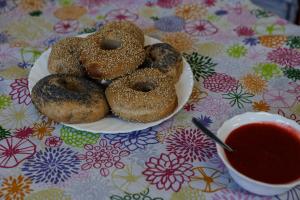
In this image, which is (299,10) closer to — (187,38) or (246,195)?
(187,38)

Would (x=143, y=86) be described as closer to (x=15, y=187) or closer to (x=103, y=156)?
(x=103, y=156)

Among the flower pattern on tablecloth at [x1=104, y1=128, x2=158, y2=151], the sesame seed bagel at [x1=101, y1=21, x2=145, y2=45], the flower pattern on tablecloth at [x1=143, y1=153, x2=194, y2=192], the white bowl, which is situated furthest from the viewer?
the sesame seed bagel at [x1=101, y1=21, x2=145, y2=45]

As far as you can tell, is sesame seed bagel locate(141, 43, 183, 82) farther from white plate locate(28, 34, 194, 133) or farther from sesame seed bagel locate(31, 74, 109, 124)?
sesame seed bagel locate(31, 74, 109, 124)

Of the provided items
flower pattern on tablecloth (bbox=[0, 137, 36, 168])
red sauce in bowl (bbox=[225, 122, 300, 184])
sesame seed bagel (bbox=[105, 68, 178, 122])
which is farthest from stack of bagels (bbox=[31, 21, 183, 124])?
red sauce in bowl (bbox=[225, 122, 300, 184])

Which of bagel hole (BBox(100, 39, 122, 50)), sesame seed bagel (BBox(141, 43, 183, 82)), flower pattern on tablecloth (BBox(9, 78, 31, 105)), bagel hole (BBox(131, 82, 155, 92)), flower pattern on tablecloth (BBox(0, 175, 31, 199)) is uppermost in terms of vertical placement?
bagel hole (BBox(100, 39, 122, 50))

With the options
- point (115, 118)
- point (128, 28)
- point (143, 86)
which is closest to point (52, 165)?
point (115, 118)

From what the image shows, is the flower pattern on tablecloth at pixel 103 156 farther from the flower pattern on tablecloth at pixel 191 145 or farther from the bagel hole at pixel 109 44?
the bagel hole at pixel 109 44
